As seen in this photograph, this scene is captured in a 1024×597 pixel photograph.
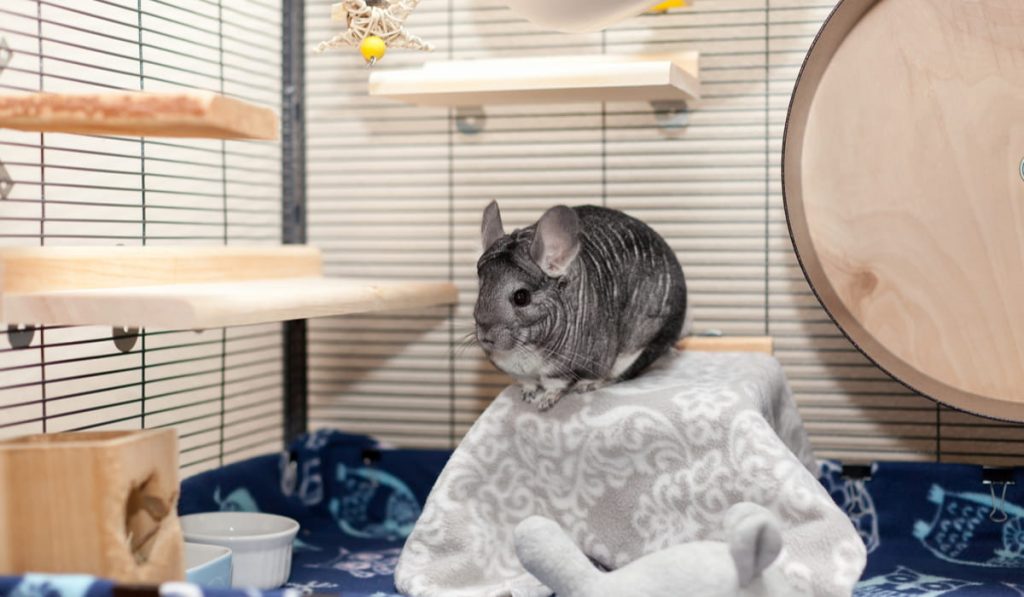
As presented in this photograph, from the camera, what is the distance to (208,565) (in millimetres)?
1656

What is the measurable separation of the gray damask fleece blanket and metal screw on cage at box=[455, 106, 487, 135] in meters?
0.81

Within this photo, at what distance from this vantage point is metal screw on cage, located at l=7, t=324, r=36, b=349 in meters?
1.71

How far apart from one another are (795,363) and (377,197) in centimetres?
103

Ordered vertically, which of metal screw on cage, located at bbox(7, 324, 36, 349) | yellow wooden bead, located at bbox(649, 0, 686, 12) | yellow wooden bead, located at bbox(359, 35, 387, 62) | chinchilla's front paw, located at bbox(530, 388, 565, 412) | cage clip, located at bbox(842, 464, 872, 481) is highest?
yellow wooden bead, located at bbox(649, 0, 686, 12)

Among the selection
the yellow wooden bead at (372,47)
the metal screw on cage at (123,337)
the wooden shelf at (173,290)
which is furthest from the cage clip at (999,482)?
the metal screw on cage at (123,337)

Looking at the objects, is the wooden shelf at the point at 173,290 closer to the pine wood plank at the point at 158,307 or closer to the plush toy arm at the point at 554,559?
the pine wood plank at the point at 158,307

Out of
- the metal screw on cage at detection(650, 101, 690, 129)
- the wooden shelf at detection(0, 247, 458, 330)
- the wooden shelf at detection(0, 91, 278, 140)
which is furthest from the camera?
the metal screw on cage at detection(650, 101, 690, 129)

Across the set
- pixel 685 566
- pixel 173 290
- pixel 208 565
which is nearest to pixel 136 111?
pixel 173 290

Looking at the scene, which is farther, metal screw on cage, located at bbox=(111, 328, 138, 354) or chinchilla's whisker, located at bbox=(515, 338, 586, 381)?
metal screw on cage, located at bbox=(111, 328, 138, 354)

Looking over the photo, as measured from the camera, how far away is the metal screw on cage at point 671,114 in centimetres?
240

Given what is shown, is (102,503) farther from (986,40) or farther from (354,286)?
(986,40)

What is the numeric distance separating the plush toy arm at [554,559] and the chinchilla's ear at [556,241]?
0.47 m

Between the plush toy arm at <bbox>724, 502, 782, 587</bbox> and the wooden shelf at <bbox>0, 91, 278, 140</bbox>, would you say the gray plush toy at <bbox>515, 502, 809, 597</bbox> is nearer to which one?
the plush toy arm at <bbox>724, 502, 782, 587</bbox>

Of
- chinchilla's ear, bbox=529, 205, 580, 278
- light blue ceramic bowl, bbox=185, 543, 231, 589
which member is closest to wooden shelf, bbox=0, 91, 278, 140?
chinchilla's ear, bbox=529, 205, 580, 278
